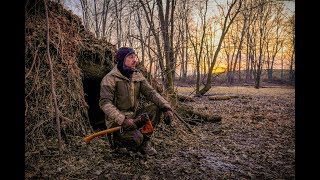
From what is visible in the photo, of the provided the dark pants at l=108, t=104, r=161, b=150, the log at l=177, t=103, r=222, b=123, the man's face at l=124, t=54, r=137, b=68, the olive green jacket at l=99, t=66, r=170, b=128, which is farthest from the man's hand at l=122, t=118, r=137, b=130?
the log at l=177, t=103, r=222, b=123

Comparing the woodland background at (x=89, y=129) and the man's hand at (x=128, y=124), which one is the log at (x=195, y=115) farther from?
the man's hand at (x=128, y=124)

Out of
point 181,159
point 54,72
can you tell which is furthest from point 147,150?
point 54,72

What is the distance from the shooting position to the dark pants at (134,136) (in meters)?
3.68

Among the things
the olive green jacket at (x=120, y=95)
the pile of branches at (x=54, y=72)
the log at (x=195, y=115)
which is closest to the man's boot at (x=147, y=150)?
the olive green jacket at (x=120, y=95)

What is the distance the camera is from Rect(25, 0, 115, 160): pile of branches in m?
3.86

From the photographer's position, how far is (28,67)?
13.2ft

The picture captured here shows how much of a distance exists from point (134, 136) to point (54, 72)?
6.42ft

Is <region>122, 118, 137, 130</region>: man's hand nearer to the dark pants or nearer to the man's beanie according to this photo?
the dark pants

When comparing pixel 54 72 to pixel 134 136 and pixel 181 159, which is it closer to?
pixel 134 136

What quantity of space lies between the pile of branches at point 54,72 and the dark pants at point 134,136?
32.7 inches

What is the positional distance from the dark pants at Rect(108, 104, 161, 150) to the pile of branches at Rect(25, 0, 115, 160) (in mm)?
831

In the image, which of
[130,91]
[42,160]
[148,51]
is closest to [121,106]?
[130,91]

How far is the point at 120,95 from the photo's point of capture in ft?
12.6
